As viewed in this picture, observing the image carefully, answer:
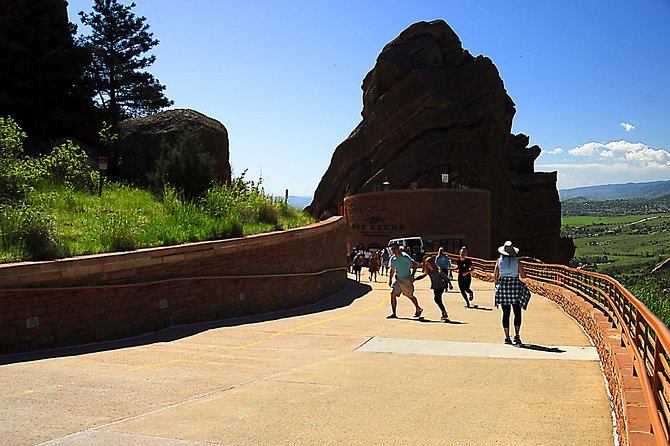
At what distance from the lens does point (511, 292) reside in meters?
10.0

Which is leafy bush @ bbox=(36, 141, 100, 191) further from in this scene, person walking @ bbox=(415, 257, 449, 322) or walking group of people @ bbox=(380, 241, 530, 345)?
person walking @ bbox=(415, 257, 449, 322)

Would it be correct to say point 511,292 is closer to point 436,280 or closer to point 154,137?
point 436,280

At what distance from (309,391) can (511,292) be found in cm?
473

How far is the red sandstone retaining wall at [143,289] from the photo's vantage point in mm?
8695

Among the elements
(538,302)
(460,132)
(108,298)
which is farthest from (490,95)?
(108,298)

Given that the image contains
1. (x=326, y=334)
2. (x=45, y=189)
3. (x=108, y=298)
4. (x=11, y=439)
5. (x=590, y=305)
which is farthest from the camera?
(x=45, y=189)

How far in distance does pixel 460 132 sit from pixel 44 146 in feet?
126

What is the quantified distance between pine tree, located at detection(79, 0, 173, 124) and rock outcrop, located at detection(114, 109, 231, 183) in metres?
13.5

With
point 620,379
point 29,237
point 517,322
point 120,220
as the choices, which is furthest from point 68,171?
point 620,379

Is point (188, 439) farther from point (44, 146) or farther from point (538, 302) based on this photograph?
point (44, 146)

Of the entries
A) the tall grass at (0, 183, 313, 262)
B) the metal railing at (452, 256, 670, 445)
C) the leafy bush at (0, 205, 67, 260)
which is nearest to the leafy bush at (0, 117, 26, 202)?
the tall grass at (0, 183, 313, 262)

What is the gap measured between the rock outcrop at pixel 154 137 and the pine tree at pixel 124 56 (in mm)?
13509

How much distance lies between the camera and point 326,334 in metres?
11.1

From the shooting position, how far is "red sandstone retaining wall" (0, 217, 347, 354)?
870 centimetres
